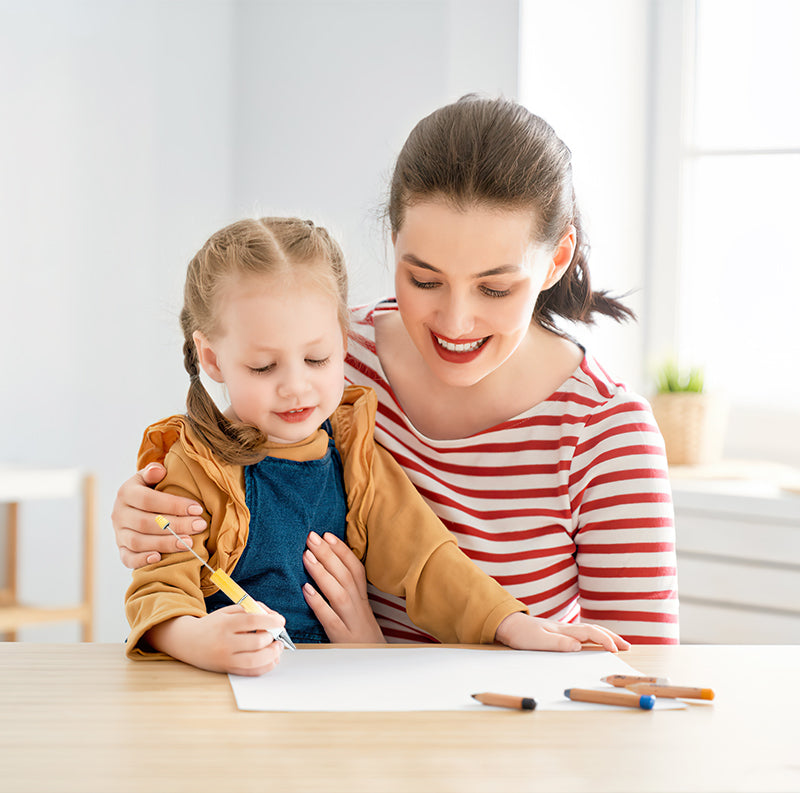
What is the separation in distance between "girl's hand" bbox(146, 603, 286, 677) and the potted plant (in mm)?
1973

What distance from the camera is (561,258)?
3.92ft

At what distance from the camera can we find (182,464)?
39.0 inches

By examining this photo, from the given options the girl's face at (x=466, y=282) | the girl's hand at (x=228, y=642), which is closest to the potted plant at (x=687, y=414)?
the girl's face at (x=466, y=282)

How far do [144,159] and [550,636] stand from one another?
7.91 ft

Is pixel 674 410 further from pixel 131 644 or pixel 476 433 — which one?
pixel 131 644

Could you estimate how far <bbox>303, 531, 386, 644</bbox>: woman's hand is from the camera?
1.03m

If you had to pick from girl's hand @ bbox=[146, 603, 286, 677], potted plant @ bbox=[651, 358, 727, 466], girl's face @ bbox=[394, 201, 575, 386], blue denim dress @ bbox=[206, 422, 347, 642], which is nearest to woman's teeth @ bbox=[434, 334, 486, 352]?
girl's face @ bbox=[394, 201, 575, 386]

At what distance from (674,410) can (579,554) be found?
1514 millimetres

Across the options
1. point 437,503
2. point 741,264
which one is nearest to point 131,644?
point 437,503

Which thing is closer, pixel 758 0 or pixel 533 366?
pixel 533 366

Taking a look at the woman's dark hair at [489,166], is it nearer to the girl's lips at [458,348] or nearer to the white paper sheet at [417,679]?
the girl's lips at [458,348]

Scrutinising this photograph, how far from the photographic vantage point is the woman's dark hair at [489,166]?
1060 mm


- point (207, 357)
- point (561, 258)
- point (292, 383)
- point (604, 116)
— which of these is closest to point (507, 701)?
point (292, 383)

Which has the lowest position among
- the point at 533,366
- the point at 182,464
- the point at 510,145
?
the point at 182,464
